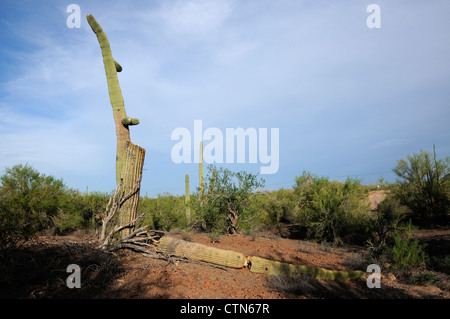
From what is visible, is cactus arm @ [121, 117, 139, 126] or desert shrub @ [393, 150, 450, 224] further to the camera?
desert shrub @ [393, 150, 450, 224]

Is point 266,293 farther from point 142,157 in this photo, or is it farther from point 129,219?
point 142,157

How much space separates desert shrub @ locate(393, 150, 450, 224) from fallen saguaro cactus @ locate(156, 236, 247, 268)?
44.5 ft

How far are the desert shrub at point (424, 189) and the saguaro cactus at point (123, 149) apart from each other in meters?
15.2

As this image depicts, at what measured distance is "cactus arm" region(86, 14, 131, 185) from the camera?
22.8ft

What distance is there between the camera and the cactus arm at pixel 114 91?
6945 millimetres

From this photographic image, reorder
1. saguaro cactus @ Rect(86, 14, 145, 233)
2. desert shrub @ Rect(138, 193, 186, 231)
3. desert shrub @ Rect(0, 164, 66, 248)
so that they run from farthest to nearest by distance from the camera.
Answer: desert shrub @ Rect(138, 193, 186, 231)
desert shrub @ Rect(0, 164, 66, 248)
saguaro cactus @ Rect(86, 14, 145, 233)

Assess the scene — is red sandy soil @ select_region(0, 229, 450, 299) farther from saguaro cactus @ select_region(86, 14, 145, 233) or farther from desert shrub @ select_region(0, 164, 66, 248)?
desert shrub @ select_region(0, 164, 66, 248)

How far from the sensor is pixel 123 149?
6.86 meters

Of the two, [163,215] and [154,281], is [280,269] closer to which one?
[154,281]

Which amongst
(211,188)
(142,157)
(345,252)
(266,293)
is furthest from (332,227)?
(142,157)

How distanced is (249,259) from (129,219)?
2797 mm

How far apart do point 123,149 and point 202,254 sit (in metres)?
3.04

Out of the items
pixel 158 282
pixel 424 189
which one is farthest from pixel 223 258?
pixel 424 189

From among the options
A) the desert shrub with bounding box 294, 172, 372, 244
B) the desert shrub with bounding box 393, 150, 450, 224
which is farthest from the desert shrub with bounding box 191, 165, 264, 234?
the desert shrub with bounding box 393, 150, 450, 224
